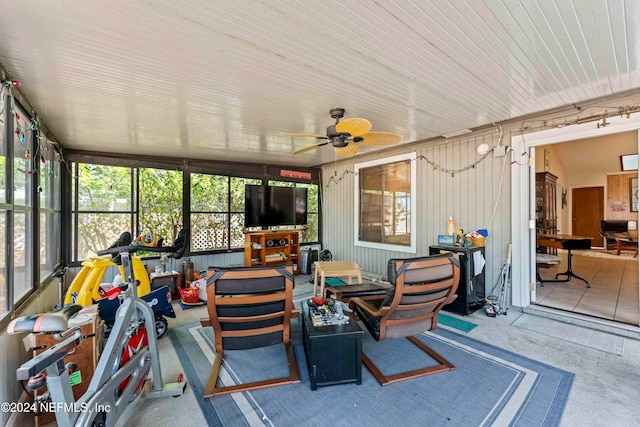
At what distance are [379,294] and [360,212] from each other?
303 cm

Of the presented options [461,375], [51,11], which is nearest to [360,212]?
[461,375]

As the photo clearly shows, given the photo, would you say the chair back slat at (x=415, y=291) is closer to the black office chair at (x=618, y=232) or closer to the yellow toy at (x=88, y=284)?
the yellow toy at (x=88, y=284)

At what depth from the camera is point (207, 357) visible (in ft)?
8.77

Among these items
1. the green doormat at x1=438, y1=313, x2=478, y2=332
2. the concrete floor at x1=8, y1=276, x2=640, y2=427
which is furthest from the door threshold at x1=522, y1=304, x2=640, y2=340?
the green doormat at x1=438, y1=313, x2=478, y2=332

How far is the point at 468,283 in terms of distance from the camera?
11.7 ft

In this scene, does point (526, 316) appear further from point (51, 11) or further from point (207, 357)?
point (51, 11)

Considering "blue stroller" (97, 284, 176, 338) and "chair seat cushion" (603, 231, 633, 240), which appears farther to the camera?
"chair seat cushion" (603, 231, 633, 240)

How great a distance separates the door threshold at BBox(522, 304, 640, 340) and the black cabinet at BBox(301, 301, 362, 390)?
2.84 metres

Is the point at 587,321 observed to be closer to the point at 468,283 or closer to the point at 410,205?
the point at 468,283

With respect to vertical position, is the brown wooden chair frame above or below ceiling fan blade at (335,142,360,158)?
below

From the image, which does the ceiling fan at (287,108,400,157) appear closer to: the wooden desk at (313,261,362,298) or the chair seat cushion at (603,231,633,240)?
the wooden desk at (313,261,362,298)

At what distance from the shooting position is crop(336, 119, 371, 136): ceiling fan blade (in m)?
2.71

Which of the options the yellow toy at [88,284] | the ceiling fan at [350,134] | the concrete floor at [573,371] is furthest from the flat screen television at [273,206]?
the ceiling fan at [350,134]

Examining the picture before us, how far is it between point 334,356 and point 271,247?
13.3ft
